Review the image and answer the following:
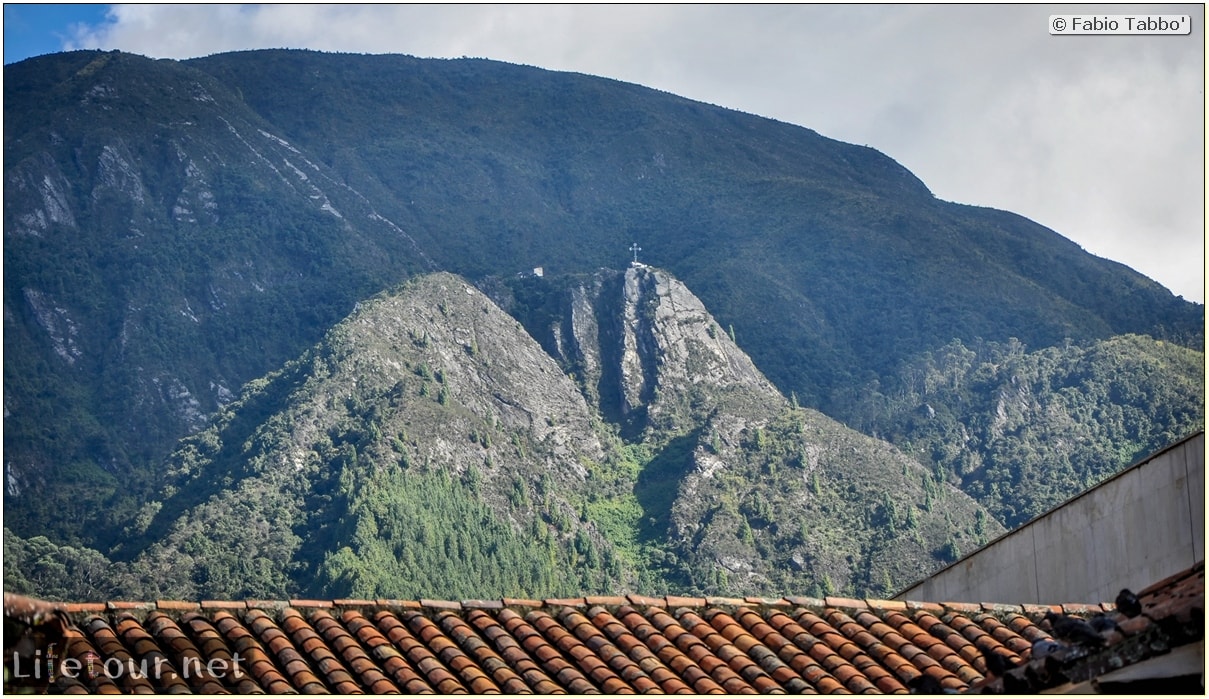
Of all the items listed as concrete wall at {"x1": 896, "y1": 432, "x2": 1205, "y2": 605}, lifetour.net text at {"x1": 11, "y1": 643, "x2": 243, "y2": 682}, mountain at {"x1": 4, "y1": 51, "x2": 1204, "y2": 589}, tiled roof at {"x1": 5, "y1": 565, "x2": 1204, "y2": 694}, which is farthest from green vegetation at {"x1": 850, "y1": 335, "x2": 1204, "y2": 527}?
lifetour.net text at {"x1": 11, "y1": 643, "x2": 243, "y2": 682}

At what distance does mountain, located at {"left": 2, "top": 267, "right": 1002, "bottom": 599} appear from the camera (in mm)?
102875

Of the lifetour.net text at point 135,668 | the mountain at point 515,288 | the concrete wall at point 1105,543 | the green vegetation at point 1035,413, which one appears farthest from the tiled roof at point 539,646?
the green vegetation at point 1035,413

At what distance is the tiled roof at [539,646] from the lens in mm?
11234

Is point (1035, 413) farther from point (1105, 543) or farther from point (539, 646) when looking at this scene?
point (539, 646)

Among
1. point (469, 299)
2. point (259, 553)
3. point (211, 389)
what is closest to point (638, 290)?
point (469, 299)

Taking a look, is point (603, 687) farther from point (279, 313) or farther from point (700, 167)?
point (700, 167)

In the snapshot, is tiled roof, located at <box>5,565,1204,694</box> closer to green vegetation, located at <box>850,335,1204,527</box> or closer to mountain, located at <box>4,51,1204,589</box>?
mountain, located at <box>4,51,1204,589</box>

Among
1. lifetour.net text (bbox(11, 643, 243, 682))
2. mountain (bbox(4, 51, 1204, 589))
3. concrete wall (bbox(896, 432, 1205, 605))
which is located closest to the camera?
lifetour.net text (bbox(11, 643, 243, 682))

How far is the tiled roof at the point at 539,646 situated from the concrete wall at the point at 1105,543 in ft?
8.71

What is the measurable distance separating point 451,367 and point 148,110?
179 ft

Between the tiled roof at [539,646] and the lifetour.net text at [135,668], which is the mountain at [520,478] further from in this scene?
the lifetour.net text at [135,668]

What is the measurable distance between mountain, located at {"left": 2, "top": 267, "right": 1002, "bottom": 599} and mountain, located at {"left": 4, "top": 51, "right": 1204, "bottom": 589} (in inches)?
23.0

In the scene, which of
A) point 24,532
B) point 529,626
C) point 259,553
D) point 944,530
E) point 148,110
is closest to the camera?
point 529,626

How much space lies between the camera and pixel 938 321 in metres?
158
